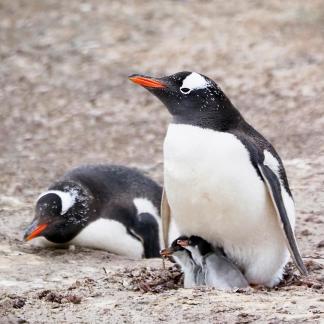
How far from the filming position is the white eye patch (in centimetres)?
514

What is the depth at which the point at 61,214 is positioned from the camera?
660 cm

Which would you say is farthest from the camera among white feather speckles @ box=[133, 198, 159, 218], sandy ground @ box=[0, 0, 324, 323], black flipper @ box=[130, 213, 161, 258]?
white feather speckles @ box=[133, 198, 159, 218]

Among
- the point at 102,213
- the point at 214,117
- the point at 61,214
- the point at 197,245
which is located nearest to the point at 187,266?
the point at 197,245

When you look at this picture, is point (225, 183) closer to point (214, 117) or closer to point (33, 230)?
point (214, 117)

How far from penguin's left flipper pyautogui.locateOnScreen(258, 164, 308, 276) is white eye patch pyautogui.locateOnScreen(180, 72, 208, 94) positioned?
0.55 metres

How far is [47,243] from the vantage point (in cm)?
666

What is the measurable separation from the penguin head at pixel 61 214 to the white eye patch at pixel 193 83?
173 centimetres

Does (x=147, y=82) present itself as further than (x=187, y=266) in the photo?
Yes

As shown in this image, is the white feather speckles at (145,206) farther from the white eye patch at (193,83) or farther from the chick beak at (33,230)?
the white eye patch at (193,83)

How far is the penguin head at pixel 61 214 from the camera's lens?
21.3 ft

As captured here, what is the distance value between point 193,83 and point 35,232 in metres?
1.78

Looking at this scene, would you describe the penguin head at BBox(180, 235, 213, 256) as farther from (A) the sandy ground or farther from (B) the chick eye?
(B) the chick eye

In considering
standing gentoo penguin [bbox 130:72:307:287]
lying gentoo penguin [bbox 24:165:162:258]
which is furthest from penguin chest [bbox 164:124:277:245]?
lying gentoo penguin [bbox 24:165:162:258]

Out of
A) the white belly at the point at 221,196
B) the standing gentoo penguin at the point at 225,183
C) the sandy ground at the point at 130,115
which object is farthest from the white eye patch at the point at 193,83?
the sandy ground at the point at 130,115
